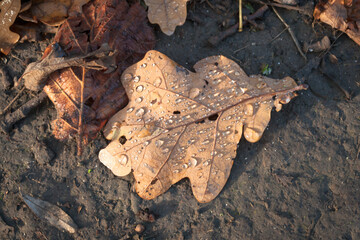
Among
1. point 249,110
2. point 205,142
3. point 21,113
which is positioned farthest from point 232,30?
point 21,113

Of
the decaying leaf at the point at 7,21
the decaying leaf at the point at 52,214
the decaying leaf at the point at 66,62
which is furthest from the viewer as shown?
the decaying leaf at the point at 52,214

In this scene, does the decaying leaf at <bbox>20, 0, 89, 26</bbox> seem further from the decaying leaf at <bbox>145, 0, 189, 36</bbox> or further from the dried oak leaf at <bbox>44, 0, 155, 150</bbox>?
the decaying leaf at <bbox>145, 0, 189, 36</bbox>

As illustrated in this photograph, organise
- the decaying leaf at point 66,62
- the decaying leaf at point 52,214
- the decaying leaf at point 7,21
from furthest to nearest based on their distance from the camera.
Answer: the decaying leaf at point 52,214 < the decaying leaf at point 7,21 < the decaying leaf at point 66,62

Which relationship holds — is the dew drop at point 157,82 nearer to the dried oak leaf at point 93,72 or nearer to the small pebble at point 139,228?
the dried oak leaf at point 93,72

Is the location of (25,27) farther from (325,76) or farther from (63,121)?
(325,76)

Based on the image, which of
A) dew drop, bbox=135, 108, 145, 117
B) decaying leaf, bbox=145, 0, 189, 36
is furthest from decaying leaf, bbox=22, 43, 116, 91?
decaying leaf, bbox=145, 0, 189, 36

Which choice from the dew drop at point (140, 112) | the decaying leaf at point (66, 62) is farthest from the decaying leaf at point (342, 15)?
the decaying leaf at point (66, 62)
